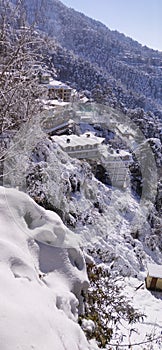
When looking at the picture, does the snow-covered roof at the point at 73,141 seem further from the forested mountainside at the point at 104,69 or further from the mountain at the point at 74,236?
the forested mountainside at the point at 104,69

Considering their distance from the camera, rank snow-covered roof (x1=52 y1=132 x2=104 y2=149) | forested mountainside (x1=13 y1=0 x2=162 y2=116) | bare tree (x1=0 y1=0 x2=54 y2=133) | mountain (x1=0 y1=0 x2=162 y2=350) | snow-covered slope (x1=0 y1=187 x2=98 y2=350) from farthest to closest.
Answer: forested mountainside (x1=13 y1=0 x2=162 y2=116) < snow-covered roof (x1=52 y1=132 x2=104 y2=149) < bare tree (x1=0 y1=0 x2=54 y2=133) < mountain (x1=0 y1=0 x2=162 y2=350) < snow-covered slope (x1=0 y1=187 x2=98 y2=350)

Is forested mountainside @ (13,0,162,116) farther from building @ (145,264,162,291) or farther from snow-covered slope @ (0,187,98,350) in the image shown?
snow-covered slope @ (0,187,98,350)

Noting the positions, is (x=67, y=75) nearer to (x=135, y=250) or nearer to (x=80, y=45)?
(x=80, y=45)

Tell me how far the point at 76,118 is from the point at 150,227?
5300 millimetres

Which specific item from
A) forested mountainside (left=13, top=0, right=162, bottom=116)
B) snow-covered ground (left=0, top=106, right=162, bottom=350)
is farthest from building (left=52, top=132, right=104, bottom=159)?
forested mountainside (left=13, top=0, right=162, bottom=116)

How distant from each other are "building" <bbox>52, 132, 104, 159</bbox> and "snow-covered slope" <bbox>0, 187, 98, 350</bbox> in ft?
21.8

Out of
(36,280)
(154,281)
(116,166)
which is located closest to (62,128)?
(116,166)

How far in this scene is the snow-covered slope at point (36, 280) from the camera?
3.66 ft

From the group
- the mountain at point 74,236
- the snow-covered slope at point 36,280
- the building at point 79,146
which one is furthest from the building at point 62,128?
the snow-covered slope at point 36,280

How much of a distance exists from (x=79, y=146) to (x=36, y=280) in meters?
7.50

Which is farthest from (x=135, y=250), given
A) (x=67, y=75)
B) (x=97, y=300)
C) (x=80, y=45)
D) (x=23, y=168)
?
(x=80, y=45)

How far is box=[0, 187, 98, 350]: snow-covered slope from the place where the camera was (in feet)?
3.66

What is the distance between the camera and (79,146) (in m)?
8.86

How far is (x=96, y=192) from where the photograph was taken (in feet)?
25.4
